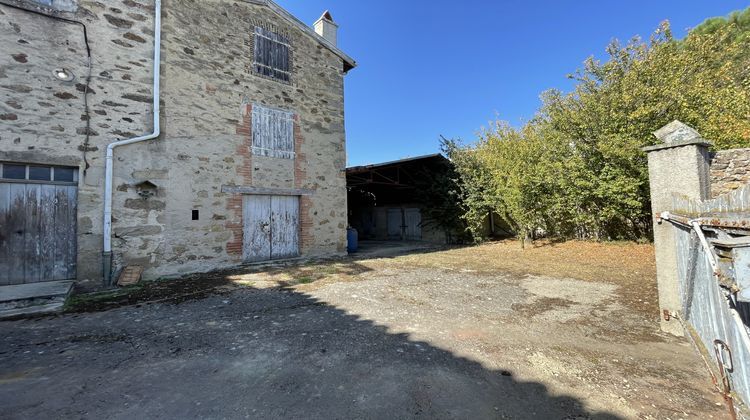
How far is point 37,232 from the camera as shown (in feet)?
18.6

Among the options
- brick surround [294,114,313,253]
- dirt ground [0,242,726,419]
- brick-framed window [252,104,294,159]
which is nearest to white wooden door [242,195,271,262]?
brick surround [294,114,313,253]

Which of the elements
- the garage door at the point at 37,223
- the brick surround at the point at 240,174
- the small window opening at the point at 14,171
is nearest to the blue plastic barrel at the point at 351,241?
the brick surround at the point at 240,174

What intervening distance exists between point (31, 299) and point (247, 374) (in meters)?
4.40

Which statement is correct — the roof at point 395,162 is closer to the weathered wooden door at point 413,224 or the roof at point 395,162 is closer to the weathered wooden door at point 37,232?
the weathered wooden door at point 413,224

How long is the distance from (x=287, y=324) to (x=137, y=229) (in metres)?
4.77

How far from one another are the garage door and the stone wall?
38.9 feet

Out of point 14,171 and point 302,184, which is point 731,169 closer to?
point 302,184

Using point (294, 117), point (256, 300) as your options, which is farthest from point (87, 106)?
point (256, 300)

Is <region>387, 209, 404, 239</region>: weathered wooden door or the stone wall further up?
the stone wall

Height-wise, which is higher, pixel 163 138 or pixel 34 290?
pixel 163 138

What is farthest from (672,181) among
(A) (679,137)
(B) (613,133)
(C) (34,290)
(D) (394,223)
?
(D) (394,223)

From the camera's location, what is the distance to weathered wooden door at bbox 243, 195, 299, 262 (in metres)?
8.22

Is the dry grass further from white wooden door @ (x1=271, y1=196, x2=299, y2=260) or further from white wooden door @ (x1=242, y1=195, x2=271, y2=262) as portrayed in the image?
white wooden door @ (x1=242, y1=195, x2=271, y2=262)

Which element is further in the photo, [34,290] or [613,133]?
[613,133]
